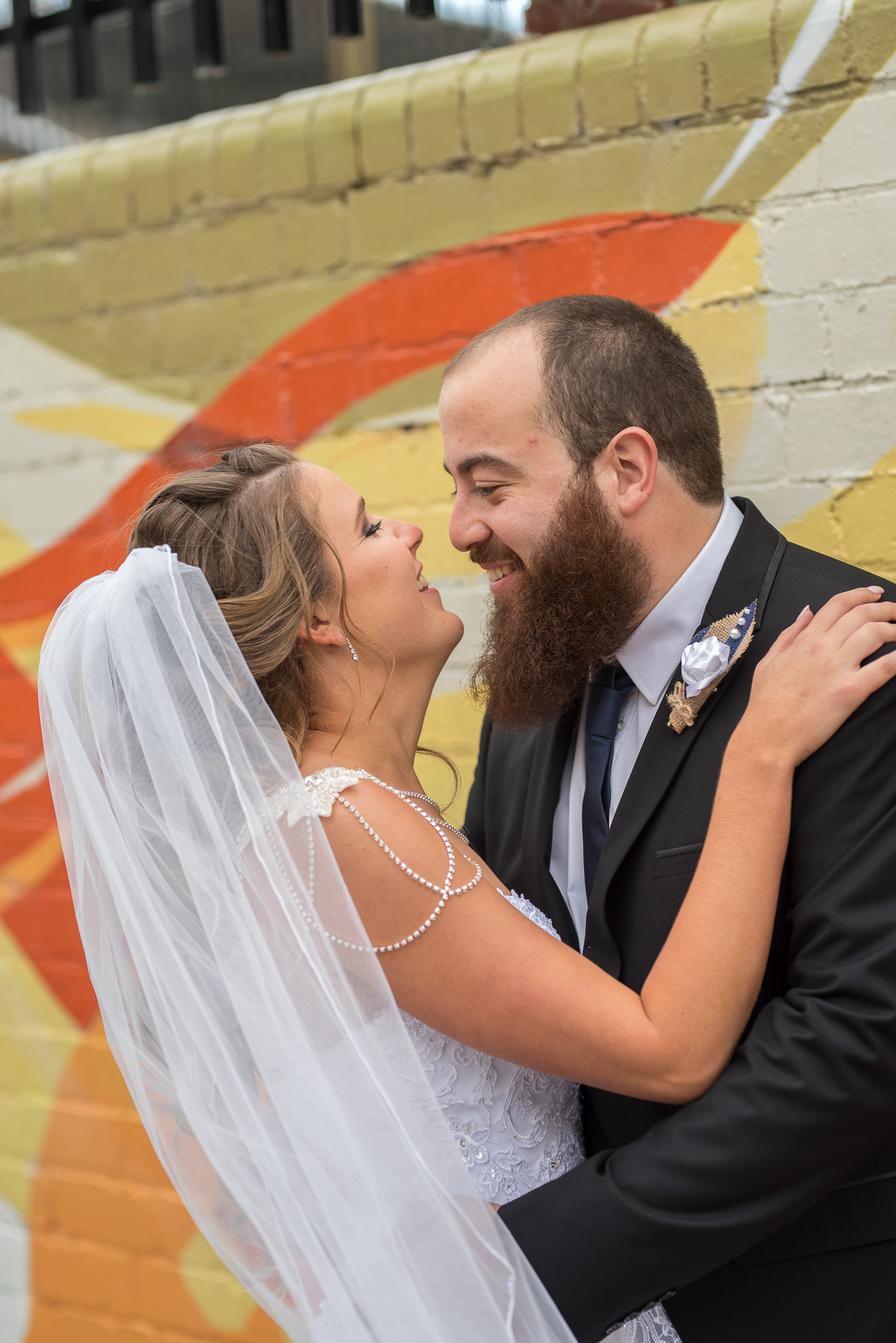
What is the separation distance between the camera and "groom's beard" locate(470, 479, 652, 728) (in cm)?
192

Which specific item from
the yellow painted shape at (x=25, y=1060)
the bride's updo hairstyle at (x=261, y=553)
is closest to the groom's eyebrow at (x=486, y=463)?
the bride's updo hairstyle at (x=261, y=553)

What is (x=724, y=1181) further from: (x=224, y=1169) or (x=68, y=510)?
(x=68, y=510)

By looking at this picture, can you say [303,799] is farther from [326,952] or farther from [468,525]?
[468,525]

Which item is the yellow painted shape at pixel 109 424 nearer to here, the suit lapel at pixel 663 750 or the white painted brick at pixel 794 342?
the white painted brick at pixel 794 342

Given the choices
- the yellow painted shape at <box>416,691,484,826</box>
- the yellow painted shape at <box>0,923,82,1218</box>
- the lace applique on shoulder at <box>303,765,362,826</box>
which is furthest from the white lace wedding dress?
the yellow painted shape at <box>0,923,82,1218</box>

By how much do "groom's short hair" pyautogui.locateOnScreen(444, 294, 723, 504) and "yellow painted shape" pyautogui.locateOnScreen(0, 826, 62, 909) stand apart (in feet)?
6.02

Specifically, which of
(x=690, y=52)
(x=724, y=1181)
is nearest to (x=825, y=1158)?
(x=724, y=1181)

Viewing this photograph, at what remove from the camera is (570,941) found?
1.93 m

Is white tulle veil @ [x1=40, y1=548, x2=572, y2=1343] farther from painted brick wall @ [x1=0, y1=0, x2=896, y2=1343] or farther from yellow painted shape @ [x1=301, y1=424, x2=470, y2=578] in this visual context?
yellow painted shape @ [x1=301, y1=424, x2=470, y2=578]

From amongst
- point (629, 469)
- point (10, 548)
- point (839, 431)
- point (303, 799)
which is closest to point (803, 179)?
point (839, 431)

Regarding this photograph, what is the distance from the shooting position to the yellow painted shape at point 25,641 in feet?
10.3

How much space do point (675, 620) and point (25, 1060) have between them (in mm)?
2313

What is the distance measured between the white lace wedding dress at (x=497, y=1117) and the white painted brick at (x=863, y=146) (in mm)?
1451

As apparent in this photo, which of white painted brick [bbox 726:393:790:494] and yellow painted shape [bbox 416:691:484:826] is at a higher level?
white painted brick [bbox 726:393:790:494]
